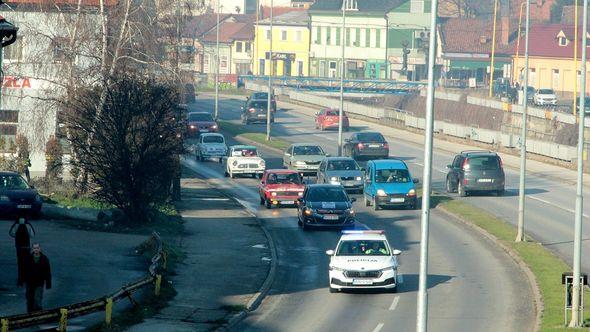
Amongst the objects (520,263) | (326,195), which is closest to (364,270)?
(520,263)

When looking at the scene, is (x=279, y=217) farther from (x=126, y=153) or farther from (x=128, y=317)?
(x=128, y=317)

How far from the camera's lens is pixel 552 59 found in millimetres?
114750

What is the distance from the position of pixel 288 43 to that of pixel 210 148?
75.4 meters

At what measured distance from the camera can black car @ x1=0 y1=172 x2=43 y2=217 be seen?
39.6 meters

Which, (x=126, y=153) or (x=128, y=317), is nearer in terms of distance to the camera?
(x=128, y=317)

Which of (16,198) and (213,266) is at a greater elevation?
(16,198)

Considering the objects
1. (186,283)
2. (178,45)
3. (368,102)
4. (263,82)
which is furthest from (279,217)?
(263,82)

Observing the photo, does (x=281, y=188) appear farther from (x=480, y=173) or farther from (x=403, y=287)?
(x=403, y=287)

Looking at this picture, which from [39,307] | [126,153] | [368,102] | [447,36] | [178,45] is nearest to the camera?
[39,307]

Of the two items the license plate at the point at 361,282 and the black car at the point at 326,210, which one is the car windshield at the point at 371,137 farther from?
the license plate at the point at 361,282

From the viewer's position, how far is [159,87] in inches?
1575

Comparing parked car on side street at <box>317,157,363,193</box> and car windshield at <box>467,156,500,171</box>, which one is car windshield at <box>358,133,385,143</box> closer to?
parked car on side street at <box>317,157,363,193</box>

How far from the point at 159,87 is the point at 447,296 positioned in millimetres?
14469

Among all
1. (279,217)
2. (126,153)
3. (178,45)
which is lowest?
(279,217)
